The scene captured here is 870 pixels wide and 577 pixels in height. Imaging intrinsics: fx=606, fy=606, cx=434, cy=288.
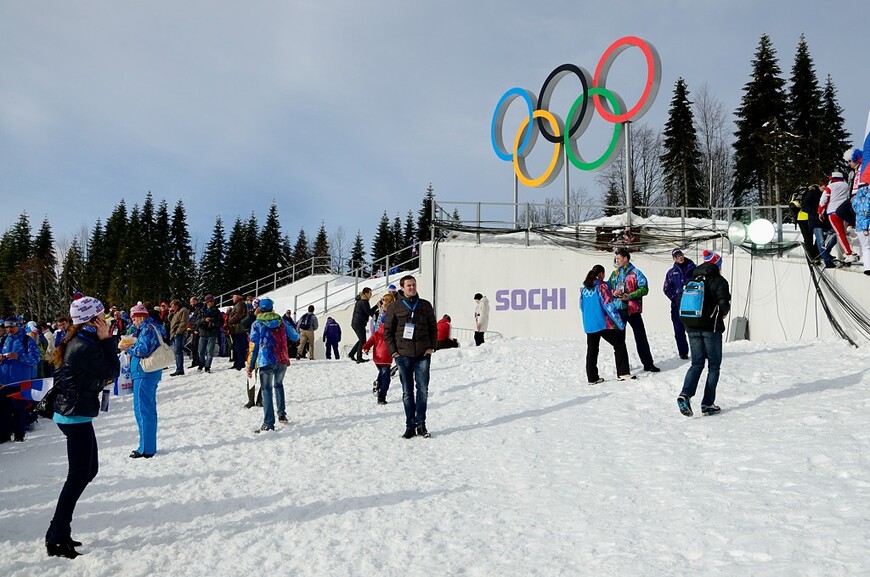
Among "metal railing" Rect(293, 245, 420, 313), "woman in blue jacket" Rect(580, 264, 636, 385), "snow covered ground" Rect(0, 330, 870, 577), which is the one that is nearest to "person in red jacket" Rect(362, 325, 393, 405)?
"snow covered ground" Rect(0, 330, 870, 577)

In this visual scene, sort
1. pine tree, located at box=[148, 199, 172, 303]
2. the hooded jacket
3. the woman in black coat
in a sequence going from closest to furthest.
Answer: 1. the woman in black coat
2. the hooded jacket
3. pine tree, located at box=[148, 199, 172, 303]

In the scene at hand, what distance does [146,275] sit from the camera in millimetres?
61062

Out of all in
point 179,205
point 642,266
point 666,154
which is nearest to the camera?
point 642,266

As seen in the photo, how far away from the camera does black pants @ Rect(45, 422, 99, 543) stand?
4195 millimetres

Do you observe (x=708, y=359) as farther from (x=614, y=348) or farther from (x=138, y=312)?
(x=138, y=312)

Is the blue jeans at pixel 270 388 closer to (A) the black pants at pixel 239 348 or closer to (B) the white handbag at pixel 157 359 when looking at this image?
(B) the white handbag at pixel 157 359

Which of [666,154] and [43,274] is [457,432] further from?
[43,274]

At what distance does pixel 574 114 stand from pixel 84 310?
18.8m

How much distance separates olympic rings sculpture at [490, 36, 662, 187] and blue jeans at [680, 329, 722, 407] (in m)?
13.5

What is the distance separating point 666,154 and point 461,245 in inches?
1161

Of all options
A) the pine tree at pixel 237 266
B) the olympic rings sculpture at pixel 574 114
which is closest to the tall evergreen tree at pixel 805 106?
the olympic rings sculpture at pixel 574 114

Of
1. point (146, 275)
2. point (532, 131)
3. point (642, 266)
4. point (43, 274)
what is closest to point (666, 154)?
point (532, 131)

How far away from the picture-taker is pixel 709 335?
6.84 metres

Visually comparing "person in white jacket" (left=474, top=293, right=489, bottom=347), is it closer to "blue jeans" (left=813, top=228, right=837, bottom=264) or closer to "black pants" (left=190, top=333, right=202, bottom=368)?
"blue jeans" (left=813, top=228, right=837, bottom=264)
